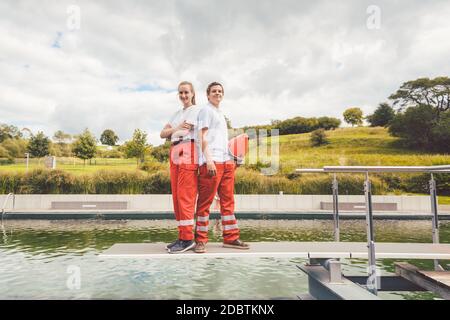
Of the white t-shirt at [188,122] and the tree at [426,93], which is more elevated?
the tree at [426,93]

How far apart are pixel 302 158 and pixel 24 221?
24.4 m

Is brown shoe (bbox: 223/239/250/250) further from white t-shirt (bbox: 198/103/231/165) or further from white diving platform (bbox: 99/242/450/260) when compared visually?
white t-shirt (bbox: 198/103/231/165)

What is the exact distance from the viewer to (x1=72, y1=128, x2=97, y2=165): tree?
31186 millimetres

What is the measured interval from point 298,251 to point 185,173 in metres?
1.20

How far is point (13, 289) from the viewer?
3.74m

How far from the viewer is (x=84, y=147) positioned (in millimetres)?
31141

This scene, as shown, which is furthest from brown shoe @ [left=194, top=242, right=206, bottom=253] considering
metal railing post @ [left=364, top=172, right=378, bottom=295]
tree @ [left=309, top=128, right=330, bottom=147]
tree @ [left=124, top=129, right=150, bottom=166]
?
tree @ [left=309, top=128, right=330, bottom=147]

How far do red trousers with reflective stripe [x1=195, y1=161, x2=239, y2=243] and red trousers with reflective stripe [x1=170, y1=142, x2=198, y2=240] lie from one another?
0.24 ft

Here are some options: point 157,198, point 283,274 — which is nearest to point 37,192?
point 157,198

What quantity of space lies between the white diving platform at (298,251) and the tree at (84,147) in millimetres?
30434

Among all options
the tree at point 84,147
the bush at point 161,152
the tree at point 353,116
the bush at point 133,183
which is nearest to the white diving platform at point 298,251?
the bush at point 133,183

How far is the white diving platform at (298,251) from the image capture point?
9.16 ft

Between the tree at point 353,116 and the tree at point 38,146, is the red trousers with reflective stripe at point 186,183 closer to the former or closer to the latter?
the tree at point 38,146

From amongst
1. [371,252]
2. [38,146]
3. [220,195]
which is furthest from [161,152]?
[371,252]
